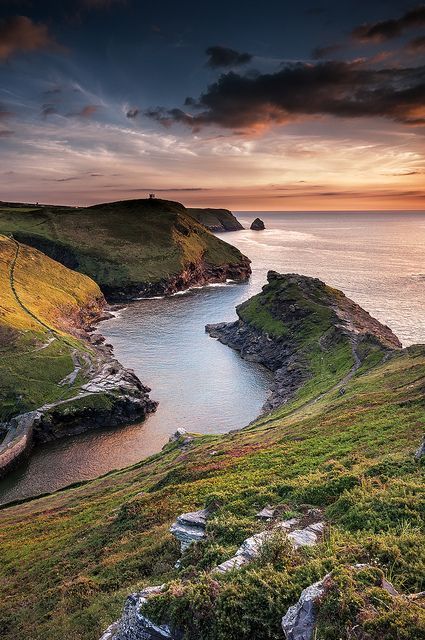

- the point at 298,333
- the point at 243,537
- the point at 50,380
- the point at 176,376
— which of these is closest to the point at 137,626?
the point at 243,537

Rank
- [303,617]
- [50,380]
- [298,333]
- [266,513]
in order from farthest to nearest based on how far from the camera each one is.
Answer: [298,333] → [50,380] → [266,513] → [303,617]

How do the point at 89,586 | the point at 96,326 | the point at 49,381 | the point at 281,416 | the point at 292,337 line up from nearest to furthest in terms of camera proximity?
1. the point at 89,586
2. the point at 281,416
3. the point at 49,381
4. the point at 292,337
5. the point at 96,326

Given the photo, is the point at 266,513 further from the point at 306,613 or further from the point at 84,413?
the point at 84,413

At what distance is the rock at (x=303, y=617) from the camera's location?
36.1 ft

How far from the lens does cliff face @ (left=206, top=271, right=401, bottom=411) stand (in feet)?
295

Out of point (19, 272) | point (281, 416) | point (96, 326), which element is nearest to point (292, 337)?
point (281, 416)

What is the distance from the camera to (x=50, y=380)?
89.2m

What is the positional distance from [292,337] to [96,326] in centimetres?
7057

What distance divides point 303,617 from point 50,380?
86.5 metres

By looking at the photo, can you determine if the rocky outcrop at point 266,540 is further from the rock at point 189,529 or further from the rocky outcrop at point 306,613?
the rock at point 189,529

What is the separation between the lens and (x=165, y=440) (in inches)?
2982

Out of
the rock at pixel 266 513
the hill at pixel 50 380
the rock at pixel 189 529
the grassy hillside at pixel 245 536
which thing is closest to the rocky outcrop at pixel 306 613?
the grassy hillside at pixel 245 536

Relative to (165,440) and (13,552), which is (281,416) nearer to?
(165,440)

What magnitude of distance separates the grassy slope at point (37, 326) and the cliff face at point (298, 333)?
147 feet
